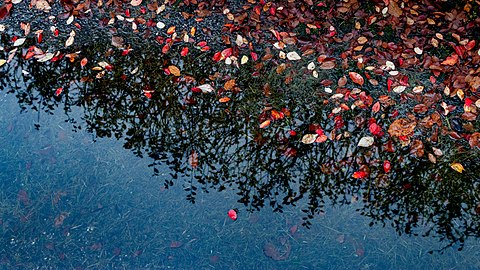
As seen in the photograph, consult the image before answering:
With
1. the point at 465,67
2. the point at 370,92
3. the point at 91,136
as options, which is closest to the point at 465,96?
the point at 465,67

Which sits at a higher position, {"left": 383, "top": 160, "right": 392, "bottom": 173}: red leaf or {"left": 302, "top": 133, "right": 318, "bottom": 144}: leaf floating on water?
{"left": 302, "top": 133, "right": 318, "bottom": 144}: leaf floating on water

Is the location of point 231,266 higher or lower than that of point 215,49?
lower

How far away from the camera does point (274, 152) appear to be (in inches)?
129

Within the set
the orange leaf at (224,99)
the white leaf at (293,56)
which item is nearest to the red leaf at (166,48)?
the orange leaf at (224,99)

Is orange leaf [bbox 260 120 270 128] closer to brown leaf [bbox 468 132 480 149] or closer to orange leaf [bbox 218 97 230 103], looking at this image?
orange leaf [bbox 218 97 230 103]

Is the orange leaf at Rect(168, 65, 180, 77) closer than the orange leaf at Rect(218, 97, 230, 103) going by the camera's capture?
No

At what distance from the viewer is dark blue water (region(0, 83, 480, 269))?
279cm

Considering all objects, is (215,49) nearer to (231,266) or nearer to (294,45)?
(294,45)

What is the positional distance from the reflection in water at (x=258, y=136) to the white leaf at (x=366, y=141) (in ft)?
0.07

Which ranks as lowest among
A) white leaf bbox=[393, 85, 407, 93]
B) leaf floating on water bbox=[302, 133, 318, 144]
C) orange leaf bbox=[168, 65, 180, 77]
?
leaf floating on water bbox=[302, 133, 318, 144]

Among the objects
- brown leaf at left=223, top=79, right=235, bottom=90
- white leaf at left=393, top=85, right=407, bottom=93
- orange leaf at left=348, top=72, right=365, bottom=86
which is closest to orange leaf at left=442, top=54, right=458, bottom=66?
white leaf at left=393, top=85, right=407, bottom=93

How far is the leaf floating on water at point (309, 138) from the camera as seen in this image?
3.32 meters

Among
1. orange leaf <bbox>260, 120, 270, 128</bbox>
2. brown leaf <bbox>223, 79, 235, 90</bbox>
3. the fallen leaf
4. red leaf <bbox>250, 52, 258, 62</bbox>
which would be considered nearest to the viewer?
orange leaf <bbox>260, 120, 270, 128</bbox>

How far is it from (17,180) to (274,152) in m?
1.71
